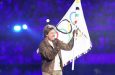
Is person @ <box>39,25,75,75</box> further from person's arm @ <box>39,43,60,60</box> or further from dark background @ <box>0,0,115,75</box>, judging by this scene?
dark background @ <box>0,0,115,75</box>

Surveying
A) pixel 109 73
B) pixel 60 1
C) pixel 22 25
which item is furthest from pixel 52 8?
pixel 109 73

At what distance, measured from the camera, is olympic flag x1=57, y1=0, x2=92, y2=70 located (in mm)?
3791

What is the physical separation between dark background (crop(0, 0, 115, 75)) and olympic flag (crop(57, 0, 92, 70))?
3.58 m

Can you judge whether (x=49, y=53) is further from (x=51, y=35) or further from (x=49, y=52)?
(x=51, y=35)

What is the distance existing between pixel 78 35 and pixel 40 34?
179 inches

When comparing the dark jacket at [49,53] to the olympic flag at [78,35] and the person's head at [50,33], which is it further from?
the olympic flag at [78,35]

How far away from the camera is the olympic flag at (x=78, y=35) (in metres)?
3.79

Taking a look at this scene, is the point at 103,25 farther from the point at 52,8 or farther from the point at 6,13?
the point at 6,13

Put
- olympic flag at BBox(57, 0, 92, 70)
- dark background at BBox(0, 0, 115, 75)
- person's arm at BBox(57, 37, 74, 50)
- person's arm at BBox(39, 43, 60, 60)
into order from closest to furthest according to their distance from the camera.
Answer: person's arm at BBox(39, 43, 60, 60) → person's arm at BBox(57, 37, 74, 50) → olympic flag at BBox(57, 0, 92, 70) → dark background at BBox(0, 0, 115, 75)

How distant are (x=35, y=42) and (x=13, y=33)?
57cm

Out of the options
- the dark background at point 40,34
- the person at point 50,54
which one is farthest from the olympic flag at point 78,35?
the dark background at point 40,34

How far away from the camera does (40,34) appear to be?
8.33m

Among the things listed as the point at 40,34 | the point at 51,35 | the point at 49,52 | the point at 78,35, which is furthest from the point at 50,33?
the point at 40,34

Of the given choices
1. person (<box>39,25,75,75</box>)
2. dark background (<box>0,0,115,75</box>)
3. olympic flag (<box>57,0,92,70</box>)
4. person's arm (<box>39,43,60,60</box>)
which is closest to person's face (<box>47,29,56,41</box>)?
person (<box>39,25,75,75</box>)
